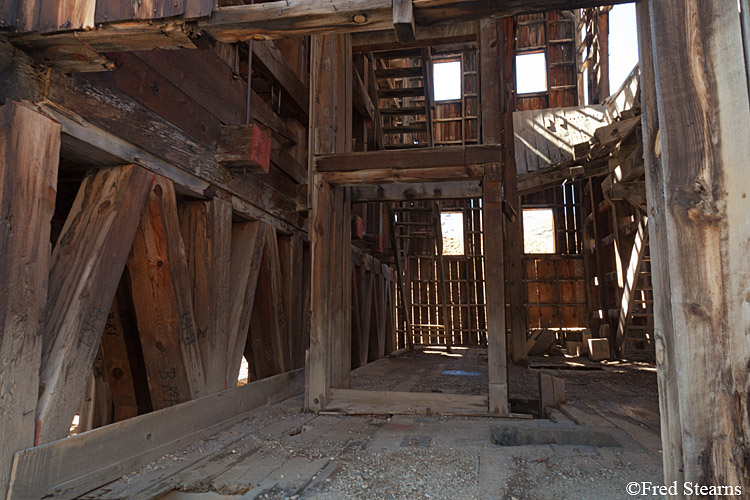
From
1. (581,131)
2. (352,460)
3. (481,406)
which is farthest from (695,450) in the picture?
(581,131)

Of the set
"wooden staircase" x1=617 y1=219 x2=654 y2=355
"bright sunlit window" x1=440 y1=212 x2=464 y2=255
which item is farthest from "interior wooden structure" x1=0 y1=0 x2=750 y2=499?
"bright sunlit window" x1=440 y1=212 x2=464 y2=255

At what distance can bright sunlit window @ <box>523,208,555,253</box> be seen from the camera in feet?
86.6

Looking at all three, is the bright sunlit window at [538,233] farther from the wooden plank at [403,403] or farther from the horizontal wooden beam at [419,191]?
the wooden plank at [403,403]

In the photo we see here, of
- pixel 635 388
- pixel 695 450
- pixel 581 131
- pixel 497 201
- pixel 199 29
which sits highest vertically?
pixel 581 131

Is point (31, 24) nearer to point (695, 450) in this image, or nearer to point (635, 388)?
point (695, 450)

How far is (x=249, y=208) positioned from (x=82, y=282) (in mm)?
2499

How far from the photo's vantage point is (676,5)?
184 cm

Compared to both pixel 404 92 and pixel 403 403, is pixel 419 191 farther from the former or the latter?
pixel 404 92

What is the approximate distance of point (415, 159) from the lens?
5.10m

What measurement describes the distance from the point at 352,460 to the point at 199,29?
267 cm

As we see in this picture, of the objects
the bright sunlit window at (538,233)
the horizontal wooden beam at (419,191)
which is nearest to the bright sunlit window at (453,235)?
the bright sunlit window at (538,233)

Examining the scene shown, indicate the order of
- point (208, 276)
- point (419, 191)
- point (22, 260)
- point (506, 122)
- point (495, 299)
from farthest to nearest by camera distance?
point (506, 122) < point (419, 191) < point (495, 299) < point (208, 276) < point (22, 260)

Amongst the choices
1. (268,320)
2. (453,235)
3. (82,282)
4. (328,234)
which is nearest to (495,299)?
(328,234)

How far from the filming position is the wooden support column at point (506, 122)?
5354 mm
